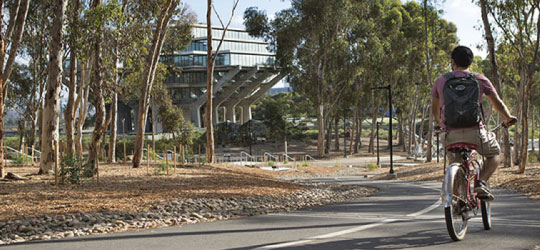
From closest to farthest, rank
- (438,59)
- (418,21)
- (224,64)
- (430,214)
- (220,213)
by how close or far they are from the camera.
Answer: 1. (430,214)
2. (220,213)
3. (438,59)
4. (418,21)
5. (224,64)

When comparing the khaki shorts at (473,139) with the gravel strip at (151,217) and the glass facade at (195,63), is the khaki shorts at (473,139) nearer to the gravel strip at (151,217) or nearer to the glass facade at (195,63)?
the gravel strip at (151,217)

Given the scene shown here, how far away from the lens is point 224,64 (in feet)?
254

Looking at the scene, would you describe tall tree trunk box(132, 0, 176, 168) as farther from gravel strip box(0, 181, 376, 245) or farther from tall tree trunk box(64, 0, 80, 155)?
gravel strip box(0, 181, 376, 245)

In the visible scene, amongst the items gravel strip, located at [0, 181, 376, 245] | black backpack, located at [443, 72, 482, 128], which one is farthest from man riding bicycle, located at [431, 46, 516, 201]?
gravel strip, located at [0, 181, 376, 245]

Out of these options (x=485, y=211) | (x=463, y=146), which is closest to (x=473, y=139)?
(x=463, y=146)

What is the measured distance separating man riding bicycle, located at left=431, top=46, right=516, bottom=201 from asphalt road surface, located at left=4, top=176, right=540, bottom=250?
664mm

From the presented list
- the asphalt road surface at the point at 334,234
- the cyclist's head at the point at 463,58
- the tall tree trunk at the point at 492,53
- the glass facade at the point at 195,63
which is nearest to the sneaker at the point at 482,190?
the asphalt road surface at the point at 334,234

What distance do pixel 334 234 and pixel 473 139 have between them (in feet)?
5.93

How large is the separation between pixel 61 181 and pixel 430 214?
811 centimetres

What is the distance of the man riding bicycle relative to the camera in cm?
569

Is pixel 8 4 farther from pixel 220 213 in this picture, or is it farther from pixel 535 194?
pixel 535 194

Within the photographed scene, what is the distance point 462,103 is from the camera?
5.69 m

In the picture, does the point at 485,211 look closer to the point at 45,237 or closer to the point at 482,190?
the point at 482,190

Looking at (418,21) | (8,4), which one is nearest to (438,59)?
(418,21)
